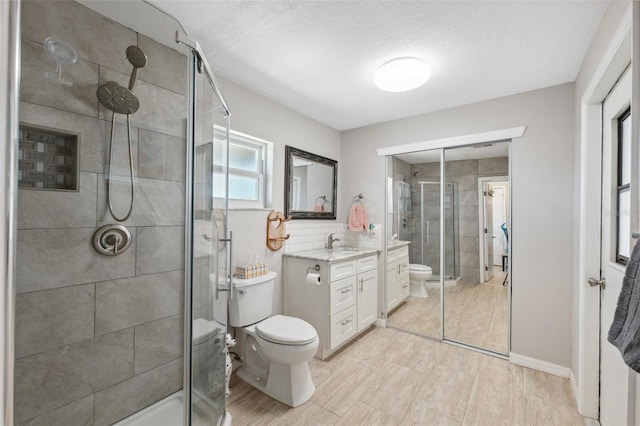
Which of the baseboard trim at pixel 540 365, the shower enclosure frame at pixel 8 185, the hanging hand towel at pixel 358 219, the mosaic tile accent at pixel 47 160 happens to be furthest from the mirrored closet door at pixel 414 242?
the shower enclosure frame at pixel 8 185

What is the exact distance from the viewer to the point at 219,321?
1.60m

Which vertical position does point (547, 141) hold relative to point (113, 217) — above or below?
above

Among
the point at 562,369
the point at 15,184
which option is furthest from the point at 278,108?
the point at 562,369

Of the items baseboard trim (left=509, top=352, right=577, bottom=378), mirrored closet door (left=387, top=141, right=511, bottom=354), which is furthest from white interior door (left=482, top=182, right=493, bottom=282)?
baseboard trim (left=509, top=352, right=577, bottom=378)

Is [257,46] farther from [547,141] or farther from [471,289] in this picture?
[471,289]

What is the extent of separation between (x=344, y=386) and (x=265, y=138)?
2150 mm

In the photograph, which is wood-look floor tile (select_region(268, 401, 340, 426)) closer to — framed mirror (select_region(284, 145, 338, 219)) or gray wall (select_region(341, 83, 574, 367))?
framed mirror (select_region(284, 145, 338, 219))

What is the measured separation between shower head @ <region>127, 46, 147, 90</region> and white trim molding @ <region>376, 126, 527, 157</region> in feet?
7.65

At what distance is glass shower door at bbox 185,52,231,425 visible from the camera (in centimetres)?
125

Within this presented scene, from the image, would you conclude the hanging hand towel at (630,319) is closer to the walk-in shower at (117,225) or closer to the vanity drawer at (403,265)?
the walk-in shower at (117,225)

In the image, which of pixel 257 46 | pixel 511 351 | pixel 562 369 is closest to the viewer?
pixel 257 46

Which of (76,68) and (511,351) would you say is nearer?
(76,68)

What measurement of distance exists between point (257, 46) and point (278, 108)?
2.82ft

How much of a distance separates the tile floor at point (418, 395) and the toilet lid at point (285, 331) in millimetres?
438
